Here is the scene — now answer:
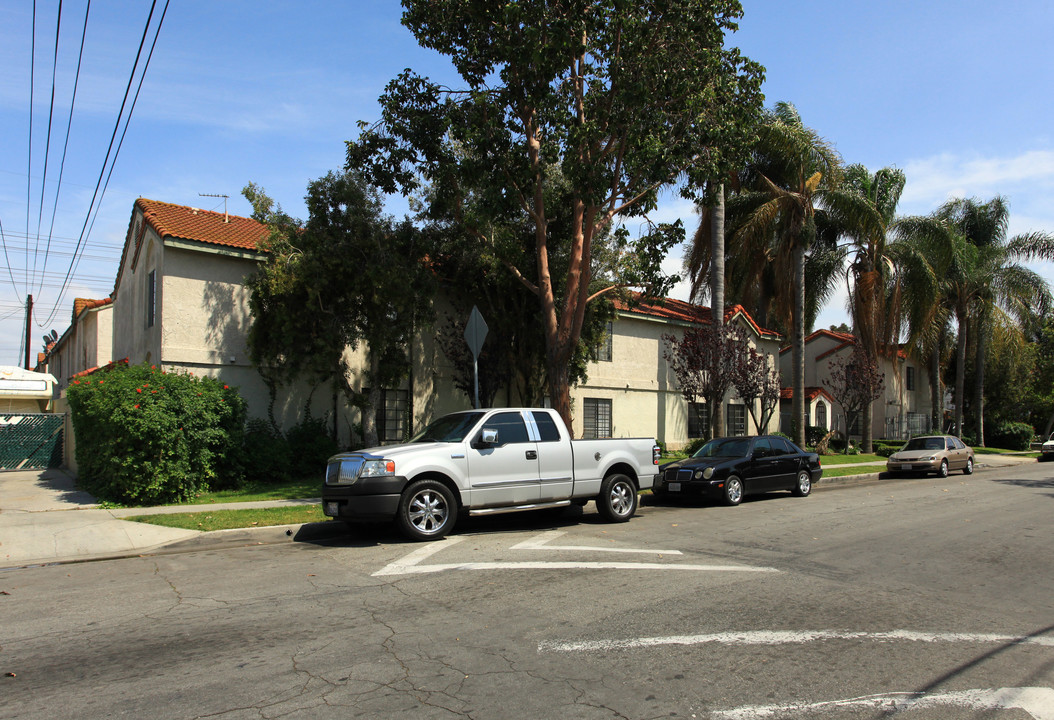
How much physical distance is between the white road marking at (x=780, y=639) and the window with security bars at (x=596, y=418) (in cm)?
1834

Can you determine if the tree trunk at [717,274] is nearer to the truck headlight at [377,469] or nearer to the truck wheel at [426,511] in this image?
the truck wheel at [426,511]

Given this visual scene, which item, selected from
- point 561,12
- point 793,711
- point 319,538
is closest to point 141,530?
point 319,538

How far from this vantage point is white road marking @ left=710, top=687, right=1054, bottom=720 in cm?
423

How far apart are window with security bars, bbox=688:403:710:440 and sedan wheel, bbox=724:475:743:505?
44.8 ft

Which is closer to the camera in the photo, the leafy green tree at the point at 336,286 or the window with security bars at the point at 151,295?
the leafy green tree at the point at 336,286

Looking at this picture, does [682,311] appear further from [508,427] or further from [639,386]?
[508,427]

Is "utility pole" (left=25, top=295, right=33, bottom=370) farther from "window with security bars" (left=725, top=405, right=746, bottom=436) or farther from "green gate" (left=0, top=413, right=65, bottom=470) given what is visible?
"window with security bars" (left=725, top=405, right=746, bottom=436)

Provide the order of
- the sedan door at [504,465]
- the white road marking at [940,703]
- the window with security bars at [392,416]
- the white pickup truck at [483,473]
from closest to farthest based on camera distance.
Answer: the white road marking at [940,703] < the white pickup truck at [483,473] < the sedan door at [504,465] < the window with security bars at [392,416]

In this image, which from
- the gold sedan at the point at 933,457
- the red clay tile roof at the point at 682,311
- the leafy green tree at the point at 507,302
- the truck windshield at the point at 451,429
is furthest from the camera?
the red clay tile roof at the point at 682,311

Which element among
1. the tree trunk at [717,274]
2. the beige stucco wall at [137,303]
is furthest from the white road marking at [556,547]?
the tree trunk at [717,274]

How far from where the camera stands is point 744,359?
22.0 m

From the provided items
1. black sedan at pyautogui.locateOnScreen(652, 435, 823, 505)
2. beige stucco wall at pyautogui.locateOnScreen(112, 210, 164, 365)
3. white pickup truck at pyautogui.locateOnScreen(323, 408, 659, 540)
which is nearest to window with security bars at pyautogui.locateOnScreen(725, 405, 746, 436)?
black sedan at pyautogui.locateOnScreen(652, 435, 823, 505)

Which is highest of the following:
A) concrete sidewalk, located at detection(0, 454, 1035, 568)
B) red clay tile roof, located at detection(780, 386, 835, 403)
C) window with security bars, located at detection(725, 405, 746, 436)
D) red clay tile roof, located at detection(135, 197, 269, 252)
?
red clay tile roof, located at detection(135, 197, 269, 252)

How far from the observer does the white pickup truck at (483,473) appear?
30.9 ft
